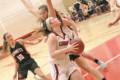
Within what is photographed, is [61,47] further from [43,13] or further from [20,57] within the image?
[20,57]

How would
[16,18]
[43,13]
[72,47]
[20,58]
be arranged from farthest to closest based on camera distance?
[16,18] < [20,58] < [43,13] < [72,47]

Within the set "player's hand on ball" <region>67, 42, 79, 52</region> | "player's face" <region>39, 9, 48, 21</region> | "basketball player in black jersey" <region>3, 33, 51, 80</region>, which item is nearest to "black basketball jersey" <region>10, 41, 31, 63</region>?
"basketball player in black jersey" <region>3, 33, 51, 80</region>

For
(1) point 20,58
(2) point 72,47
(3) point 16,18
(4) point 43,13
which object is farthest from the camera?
(3) point 16,18

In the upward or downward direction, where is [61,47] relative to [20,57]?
upward

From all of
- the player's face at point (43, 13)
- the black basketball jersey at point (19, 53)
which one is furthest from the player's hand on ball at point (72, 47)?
the black basketball jersey at point (19, 53)

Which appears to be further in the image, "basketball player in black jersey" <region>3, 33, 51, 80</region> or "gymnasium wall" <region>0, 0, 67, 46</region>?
"gymnasium wall" <region>0, 0, 67, 46</region>

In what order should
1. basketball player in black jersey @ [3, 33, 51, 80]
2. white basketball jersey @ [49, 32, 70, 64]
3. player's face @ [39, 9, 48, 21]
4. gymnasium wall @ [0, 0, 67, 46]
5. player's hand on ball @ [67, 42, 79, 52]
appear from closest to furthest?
player's hand on ball @ [67, 42, 79, 52] → white basketball jersey @ [49, 32, 70, 64] → player's face @ [39, 9, 48, 21] → basketball player in black jersey @ [3, 33, 51, 80] → gymnasium wall @ [0, 0, 67, 46]

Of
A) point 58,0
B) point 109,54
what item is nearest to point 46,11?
point 109,54

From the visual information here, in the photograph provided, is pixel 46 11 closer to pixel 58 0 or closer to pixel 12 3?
pixel 12 3

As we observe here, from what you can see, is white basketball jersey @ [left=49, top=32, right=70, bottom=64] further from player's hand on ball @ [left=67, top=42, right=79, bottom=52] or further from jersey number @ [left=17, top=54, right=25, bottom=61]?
jersey number @ [left=17, top=54, right=25, bottom=61]

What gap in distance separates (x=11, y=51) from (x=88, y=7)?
39.7 ft

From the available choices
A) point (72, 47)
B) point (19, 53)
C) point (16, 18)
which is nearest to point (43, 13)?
point (72, 47)

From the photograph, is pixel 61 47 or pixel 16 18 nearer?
pixel 61 47

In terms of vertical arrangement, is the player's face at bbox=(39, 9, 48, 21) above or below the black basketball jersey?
above
